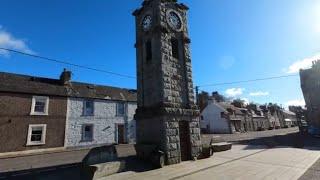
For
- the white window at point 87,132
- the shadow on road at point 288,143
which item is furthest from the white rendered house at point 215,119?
the white window at point 87,132

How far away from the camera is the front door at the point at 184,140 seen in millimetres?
12703

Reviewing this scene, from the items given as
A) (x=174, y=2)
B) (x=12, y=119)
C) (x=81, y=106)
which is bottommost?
(x=12, y=119)

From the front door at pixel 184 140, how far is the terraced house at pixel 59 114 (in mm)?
15303

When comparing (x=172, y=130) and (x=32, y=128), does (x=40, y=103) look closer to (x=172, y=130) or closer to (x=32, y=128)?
(x=32, y=128)

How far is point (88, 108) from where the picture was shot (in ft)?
84.6

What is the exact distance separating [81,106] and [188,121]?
16.1 metres

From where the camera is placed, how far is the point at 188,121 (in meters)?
13.2

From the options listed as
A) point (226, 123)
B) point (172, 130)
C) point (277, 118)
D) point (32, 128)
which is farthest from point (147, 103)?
point (277, 118)

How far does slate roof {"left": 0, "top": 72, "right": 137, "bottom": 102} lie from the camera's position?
2129 cm

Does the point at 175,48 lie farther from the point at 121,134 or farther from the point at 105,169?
the point at 121,134

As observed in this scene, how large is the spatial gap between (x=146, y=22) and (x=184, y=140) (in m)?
8.00

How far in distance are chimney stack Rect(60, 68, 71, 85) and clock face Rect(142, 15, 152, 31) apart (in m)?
15.1

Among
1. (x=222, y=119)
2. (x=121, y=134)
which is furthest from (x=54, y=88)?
(x=222, y=119)

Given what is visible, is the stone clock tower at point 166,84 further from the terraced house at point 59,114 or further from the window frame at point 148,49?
the terraced house at point 59,114
